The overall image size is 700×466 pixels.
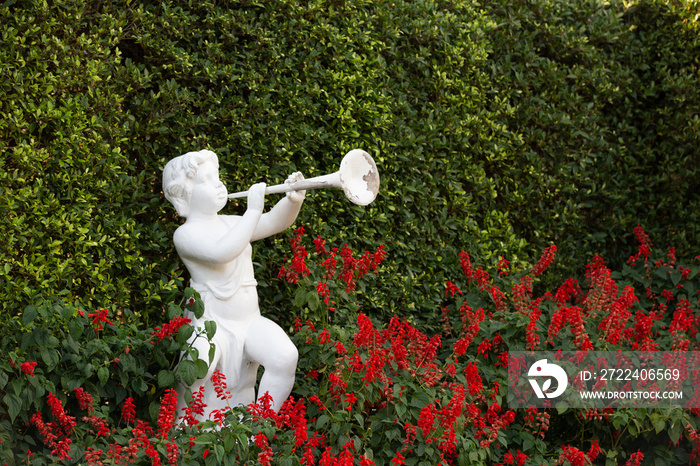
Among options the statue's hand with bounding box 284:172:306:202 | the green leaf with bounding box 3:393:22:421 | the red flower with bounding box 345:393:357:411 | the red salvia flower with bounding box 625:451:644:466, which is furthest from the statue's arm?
the red salvia flower with bounding box 625:451:644:466

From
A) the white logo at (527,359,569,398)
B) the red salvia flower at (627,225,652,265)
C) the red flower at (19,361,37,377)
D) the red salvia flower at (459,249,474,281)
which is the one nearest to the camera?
the red flower at (19,361,37,377)

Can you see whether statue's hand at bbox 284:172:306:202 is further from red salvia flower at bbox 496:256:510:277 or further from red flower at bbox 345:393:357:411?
red salvia flower at bbox 496:256:510:277

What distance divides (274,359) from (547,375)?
5.30 feet

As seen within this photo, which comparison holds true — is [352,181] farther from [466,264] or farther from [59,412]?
[466,264]

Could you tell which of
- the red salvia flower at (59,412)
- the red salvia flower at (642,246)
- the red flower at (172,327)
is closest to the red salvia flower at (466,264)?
the red salvia flower at (642,246)

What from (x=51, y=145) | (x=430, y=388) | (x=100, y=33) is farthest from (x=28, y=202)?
(x=430, y=388)

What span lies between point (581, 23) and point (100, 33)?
13.5 feet

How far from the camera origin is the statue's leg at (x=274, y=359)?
4031 millimetres

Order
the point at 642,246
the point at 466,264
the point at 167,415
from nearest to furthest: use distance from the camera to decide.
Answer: the point at 167,415
the point at 466,264
the point at 642,246

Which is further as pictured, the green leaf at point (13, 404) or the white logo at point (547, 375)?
the white logo at point (547, 375)

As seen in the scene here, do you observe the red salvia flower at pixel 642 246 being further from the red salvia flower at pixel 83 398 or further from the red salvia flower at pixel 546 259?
the red salvia flower at pixel 83 398

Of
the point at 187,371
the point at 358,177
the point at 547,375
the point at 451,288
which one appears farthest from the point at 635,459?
the point at 187,371

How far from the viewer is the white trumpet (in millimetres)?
3986

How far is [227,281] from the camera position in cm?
410
